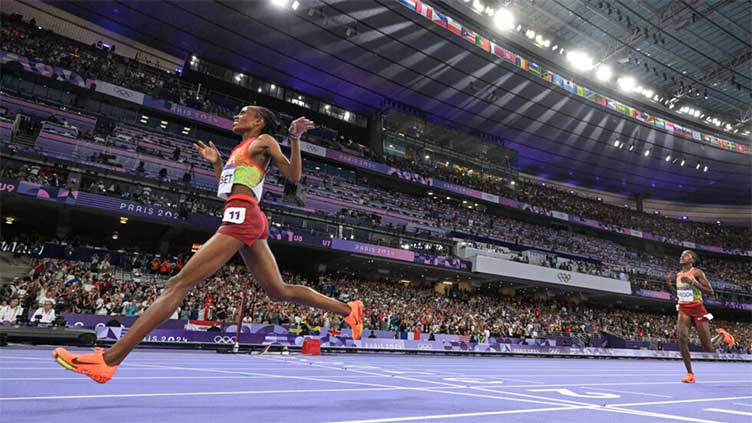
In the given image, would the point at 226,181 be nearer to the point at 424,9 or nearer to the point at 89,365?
the point at 89,365

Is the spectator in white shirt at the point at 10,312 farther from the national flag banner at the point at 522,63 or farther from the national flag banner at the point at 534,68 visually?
the national flag banner at the point at 534,68

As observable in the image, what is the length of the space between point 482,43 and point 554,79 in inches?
288

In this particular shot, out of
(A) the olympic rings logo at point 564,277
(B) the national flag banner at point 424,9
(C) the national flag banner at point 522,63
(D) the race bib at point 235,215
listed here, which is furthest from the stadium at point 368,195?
(A) the olympic rings logo at point 564,277

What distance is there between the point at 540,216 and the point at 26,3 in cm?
4417

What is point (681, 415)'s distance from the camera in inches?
136

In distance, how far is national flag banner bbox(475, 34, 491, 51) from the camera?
1135 inches

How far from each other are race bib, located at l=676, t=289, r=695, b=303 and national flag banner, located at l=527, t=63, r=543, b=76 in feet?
87.6

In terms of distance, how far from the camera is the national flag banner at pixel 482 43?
94.6 ft

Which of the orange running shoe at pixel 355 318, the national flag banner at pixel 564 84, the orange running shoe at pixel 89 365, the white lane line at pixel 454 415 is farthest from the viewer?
the national flag banner at pixel 564 84

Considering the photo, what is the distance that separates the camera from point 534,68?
31531mm

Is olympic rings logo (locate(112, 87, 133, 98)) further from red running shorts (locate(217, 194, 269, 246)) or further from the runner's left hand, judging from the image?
red running shorts (locate(217, 194, 269, 246))

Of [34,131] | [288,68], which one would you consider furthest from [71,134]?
[288,68]

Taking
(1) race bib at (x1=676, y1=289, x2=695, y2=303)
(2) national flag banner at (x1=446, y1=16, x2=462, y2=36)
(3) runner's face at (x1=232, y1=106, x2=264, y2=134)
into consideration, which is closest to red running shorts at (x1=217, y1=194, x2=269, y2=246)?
(3) runner's face at (x1=232, y1=106, x2=264, y2=134)

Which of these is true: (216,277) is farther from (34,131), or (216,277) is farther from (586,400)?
(586,400)
